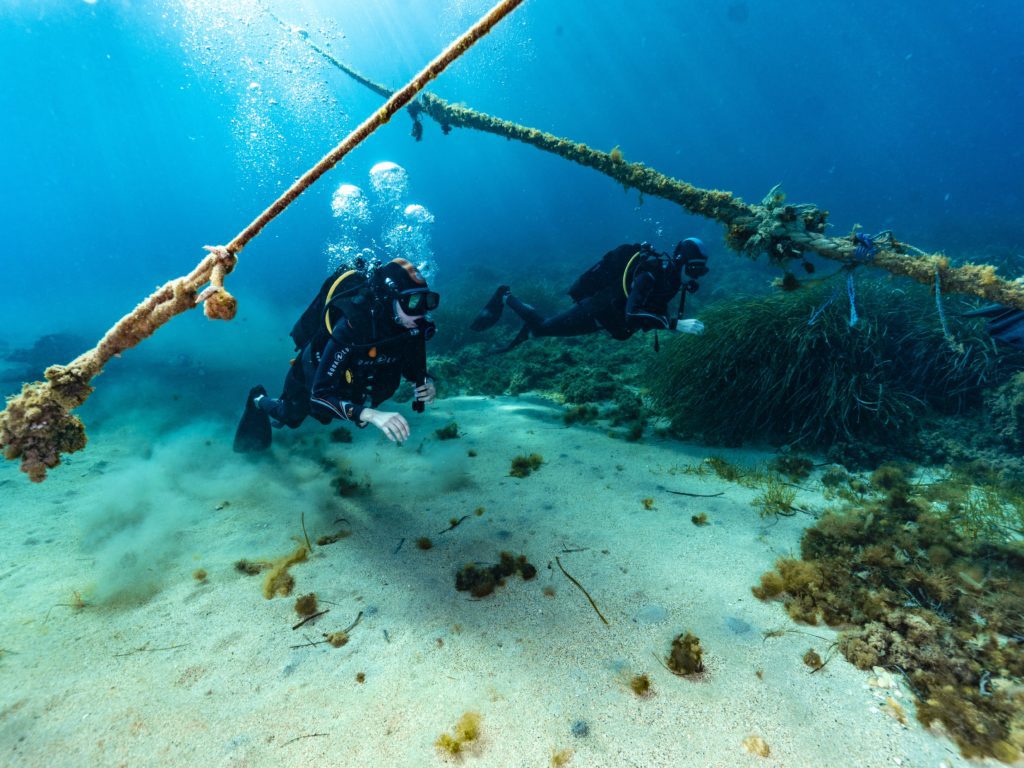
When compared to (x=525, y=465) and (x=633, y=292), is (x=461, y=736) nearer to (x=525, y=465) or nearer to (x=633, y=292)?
(x=525, y=465)

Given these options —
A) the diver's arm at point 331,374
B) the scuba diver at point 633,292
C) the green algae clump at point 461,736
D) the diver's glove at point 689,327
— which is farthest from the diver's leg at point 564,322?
the green algae clump at point 461,736

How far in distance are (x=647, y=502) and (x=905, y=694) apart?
2239 millimetres

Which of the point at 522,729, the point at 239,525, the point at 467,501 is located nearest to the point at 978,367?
the point at 467,501

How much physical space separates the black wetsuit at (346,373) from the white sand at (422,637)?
1.23 m

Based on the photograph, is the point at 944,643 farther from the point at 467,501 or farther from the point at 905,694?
the point at 467,501

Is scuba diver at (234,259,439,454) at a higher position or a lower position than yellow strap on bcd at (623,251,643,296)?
lower

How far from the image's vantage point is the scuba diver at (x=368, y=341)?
4.68 meters

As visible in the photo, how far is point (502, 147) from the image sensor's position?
128 metres

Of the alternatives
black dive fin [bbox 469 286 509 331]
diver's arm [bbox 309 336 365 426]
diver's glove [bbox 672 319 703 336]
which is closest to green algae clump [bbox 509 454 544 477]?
diver's arm [bbox 309 336 365 426]

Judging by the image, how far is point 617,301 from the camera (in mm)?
7406

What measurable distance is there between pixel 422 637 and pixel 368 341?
3.12 metres

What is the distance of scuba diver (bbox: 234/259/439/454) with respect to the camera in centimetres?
468

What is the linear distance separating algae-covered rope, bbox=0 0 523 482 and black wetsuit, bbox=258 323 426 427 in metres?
2.45

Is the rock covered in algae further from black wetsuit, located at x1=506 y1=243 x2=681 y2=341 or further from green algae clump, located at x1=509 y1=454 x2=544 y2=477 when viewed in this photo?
black wetsuit, located at x1=506 y1=243 x2=681 y2=341
